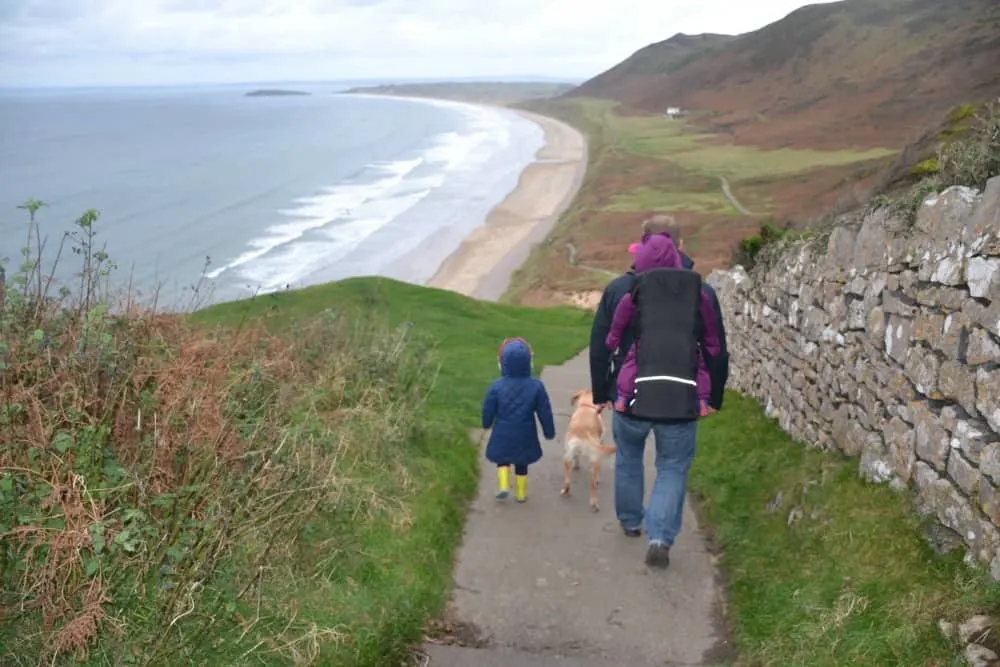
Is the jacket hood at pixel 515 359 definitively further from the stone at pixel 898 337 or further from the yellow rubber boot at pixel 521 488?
the stone at pixel 898 337

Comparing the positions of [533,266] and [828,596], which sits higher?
[828,596]

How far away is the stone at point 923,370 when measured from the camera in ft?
14.2

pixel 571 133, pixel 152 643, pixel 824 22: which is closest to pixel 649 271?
pixel 152 643

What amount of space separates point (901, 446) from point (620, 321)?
158 centimetres

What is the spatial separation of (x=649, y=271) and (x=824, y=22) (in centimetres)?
12934

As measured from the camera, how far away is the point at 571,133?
351ft

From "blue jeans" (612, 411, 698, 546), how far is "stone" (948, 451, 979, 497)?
139cm

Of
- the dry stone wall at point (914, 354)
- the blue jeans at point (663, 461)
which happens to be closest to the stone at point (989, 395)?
the dry stone wall at point (914, 354)

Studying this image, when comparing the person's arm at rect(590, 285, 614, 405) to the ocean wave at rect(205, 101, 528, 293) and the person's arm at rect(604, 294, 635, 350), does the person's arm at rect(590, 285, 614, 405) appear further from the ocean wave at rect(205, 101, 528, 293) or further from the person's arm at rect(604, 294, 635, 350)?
the ocean wave at rect(205, 101, 528, 293)

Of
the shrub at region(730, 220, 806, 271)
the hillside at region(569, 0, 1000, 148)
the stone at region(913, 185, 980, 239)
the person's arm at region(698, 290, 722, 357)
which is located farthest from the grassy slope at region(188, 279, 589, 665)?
the hillside at region(569, 0, 1000, 148)

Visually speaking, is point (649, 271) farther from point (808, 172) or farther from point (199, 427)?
point (808, 172)

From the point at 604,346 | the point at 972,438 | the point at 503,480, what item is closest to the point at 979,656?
the point at 972,438

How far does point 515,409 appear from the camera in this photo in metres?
6.58

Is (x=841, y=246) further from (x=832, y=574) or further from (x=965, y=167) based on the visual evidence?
(x=832, y=574)
